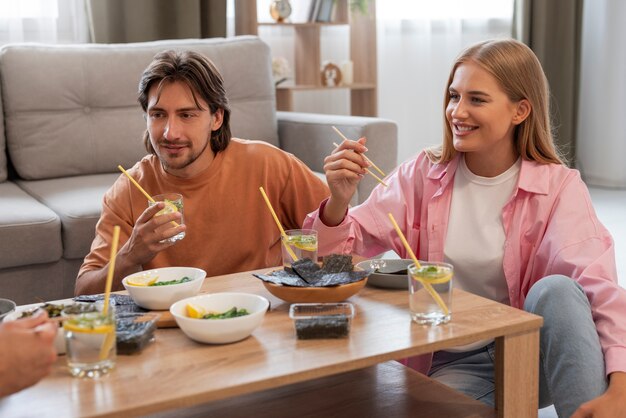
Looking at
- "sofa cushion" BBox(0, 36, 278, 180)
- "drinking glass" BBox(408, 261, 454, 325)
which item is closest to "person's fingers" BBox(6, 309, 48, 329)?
"drinking glass" BBox(408, 261, 454, 325)

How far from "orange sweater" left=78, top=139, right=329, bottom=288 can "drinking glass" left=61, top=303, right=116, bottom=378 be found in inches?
33.0

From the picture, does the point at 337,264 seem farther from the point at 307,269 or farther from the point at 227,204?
the point at 227,204

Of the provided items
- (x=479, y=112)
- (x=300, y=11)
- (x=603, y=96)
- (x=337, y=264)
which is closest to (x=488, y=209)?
(x=479, y=112)

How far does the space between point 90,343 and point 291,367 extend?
29cm

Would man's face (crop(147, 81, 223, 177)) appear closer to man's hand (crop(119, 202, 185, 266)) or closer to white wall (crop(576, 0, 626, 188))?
man's hand (crop(119, 202, 185, 266))

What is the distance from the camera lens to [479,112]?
1.90 m

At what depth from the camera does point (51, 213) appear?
271cm

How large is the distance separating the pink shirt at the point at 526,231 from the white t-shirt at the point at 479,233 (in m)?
0.02

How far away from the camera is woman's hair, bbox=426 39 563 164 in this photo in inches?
75.0

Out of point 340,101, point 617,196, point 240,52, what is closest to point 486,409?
point 240,52

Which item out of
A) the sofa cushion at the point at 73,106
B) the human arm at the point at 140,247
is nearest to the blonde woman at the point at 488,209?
the human arm at the point at 140,247

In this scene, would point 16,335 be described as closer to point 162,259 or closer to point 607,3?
point 162,259

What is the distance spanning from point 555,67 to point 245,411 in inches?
172

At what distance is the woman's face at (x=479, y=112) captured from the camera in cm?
190
